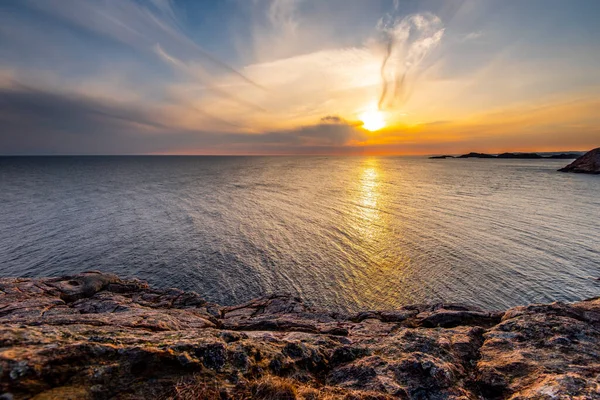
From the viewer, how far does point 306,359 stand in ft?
31.7

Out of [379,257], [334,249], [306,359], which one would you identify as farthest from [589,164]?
[306,359]

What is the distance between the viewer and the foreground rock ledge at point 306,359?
21.8 ft

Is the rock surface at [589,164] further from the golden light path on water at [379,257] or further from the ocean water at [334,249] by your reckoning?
the golden light path on water at [379,257]

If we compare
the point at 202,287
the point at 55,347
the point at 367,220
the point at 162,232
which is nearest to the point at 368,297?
the point at 202,287

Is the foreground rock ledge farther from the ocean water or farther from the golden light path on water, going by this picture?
the ocean water

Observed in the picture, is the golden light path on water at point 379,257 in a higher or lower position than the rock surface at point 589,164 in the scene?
lower

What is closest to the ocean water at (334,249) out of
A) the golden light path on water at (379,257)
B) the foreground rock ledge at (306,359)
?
the golden light path on water at (379,257)

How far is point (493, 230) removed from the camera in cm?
3931

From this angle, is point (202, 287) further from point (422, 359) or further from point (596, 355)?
point (596, 355)

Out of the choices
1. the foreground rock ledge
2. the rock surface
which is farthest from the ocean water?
the rock surface

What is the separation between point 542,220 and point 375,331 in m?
46.8

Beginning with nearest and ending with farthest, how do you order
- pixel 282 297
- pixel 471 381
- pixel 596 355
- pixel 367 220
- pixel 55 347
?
pixel 55 347
pixel 471 381
pixel 596 355
pixel 282 297
pixel 367 220

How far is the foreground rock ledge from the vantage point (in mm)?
6633

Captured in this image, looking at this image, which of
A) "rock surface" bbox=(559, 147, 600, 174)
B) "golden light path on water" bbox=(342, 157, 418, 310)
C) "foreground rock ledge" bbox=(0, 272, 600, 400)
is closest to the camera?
"foreground rock ledge" bbox=(0, 272, 600, 400)
